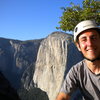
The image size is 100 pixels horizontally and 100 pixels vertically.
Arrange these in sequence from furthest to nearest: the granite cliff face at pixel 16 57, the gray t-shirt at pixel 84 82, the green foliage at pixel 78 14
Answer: the granite cliff face at pixel 16 57
the green foliage at pixel 78 14
the gray t-shirt at pixel 84 82

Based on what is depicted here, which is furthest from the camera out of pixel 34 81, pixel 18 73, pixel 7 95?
pixel 18 73

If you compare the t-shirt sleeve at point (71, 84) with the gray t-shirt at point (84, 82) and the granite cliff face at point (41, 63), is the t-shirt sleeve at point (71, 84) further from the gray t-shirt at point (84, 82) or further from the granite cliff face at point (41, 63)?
the granite cliff face at point (41, 63)

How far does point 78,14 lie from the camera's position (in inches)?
608

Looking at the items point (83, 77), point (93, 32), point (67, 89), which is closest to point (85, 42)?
point (93, 32)

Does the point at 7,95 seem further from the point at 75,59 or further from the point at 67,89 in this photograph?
the point at 75,59

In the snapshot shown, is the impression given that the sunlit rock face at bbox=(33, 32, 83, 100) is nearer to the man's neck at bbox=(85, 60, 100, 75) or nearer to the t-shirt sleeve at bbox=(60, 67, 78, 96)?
the t-shirt sleeve at bbox=(60, 67, 78, 96)

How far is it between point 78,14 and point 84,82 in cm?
1217

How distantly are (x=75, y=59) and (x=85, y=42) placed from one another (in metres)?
100

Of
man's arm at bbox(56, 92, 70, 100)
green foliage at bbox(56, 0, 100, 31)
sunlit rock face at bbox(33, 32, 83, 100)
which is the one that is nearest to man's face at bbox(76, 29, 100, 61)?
man's arm at bbox(56, 92, 70, 100)

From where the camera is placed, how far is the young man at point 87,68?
3.57 metres

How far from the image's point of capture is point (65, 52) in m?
104

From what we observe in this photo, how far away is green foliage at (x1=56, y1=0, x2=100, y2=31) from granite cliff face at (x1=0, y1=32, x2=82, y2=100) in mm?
52680

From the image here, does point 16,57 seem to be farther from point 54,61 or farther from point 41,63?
point 54,61

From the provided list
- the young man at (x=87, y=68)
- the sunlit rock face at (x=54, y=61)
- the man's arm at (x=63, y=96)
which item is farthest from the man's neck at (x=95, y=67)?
the sunlit rock face at (x=54, y=61)
